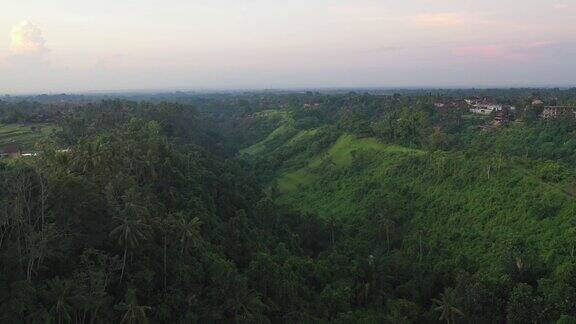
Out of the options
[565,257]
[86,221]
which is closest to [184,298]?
[86,221]

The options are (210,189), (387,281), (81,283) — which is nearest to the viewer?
(81,283)

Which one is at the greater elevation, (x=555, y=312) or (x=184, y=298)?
(x=184, y=298)

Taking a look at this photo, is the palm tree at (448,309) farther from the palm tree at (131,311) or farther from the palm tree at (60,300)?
the palm tree at (60,300)

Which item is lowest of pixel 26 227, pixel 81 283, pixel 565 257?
pixel 565 257

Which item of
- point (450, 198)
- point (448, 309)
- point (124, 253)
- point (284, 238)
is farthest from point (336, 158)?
point (124, 253)

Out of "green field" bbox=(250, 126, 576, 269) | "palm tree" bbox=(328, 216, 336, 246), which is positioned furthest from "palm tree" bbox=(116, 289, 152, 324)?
"green field" bbox=(250, 126, 576, 269)

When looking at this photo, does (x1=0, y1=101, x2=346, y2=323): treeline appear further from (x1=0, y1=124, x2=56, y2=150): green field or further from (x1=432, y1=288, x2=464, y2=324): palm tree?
(x1=0, y1=124, x2=56, y2=150): green field

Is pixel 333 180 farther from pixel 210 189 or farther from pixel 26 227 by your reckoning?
pixel 26 227
